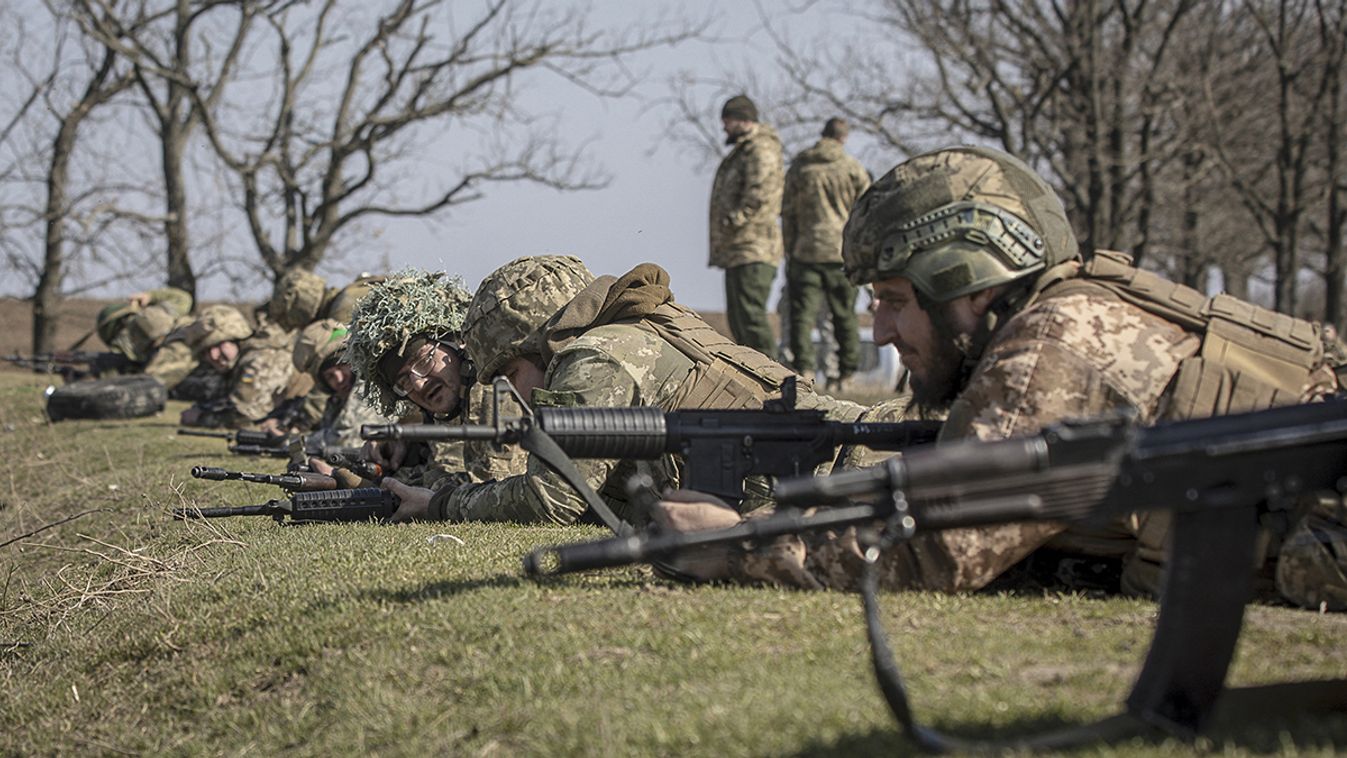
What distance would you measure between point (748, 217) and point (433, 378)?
6651 millimetres

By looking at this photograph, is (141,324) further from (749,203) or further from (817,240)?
(817,240)

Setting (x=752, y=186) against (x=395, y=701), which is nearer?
(x=395, y=701)

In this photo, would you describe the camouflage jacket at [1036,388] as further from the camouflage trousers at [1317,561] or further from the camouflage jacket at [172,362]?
the camouflage jacket at [172,362]

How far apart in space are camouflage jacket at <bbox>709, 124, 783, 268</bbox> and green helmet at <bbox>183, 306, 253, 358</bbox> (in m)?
6.52

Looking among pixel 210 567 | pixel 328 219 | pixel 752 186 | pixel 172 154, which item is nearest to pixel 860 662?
pixel 210 567

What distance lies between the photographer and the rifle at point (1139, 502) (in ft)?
9.64

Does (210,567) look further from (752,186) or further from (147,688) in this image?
(752,186)

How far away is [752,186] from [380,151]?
13639 mm

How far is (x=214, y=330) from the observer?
1702cm

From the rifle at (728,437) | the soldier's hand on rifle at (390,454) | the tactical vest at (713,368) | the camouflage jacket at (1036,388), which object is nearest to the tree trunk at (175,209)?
the soldier's hand on rifle at (390,454)

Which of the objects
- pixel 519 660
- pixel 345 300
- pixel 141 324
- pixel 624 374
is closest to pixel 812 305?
pixel 345 300

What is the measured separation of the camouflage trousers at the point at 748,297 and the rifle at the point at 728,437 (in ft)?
29.7

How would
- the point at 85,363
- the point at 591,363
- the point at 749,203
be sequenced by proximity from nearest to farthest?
1. the point at 591,363
2. the point at 749,203
3. the point at 85,363

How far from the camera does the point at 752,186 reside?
1383 cm
